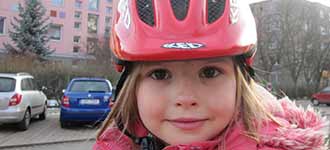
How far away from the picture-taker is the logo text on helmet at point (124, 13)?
1.38 meters

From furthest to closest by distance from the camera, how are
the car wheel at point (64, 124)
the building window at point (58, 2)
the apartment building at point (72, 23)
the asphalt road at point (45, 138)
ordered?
the building window at point (58, 2), the apartment building at point (72, 23), the car wheel at point (64, 124), the asphalt road at point (45, 138)

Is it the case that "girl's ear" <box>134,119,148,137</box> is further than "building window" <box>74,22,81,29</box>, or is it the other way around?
"building window" <box>74,22,81,29</box>

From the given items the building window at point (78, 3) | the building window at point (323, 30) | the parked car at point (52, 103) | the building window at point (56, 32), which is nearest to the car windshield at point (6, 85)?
the parked car at point (52, 103)

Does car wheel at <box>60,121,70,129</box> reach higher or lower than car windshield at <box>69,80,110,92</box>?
lower

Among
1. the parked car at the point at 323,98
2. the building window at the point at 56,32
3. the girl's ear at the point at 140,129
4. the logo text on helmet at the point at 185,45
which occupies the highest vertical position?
the building window at the point at 56,32

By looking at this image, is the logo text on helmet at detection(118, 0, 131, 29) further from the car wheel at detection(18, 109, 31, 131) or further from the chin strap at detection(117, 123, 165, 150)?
the car wheel at detection(18, 109, 31, 131)

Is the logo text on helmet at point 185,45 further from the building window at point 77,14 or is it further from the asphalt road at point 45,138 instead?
the building window at point 77,14

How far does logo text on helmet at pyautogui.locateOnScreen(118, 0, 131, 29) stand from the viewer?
1.38 metres

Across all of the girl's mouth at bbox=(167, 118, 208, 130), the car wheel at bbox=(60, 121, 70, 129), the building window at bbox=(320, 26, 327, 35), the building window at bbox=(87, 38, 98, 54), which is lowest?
the car wheel at bbox=(60, 121, 70, 129)

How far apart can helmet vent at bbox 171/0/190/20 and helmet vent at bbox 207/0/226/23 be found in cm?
8

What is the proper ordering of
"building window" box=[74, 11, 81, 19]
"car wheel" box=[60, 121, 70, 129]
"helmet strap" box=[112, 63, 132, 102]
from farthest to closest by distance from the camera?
"building window" box=[74, 11, 81, 19] < "car wheel" box=[60, 121, 70, 129] < "helmet strap" box=[112, 63, 132, 102]

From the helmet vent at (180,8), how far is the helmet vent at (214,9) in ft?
0.25

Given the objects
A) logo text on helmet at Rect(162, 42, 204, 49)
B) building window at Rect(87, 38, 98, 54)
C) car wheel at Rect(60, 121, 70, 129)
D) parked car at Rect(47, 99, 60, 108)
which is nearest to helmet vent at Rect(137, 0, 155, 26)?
logo text on helmet at Rect(162, 42, 204, 49)

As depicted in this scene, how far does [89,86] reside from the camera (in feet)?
35.9
